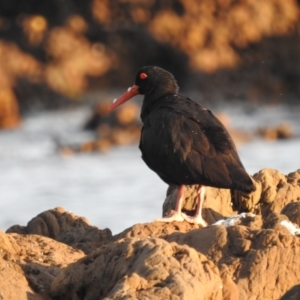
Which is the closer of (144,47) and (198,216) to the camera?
(198,216)

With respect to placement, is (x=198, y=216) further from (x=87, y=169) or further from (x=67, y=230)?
(x=87, y=169)

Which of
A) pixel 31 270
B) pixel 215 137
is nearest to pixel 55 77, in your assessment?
pixel 215 137

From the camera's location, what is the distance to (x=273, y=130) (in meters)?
21.2

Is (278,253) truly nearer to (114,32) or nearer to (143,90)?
(143,90)

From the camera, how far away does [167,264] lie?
5.00m

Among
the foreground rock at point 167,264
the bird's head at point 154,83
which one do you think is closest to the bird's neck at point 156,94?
the bird's head at point 154,83

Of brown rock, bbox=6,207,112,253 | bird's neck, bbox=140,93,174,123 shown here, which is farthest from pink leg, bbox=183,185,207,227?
bird's neck, bbox=140,93,174,123

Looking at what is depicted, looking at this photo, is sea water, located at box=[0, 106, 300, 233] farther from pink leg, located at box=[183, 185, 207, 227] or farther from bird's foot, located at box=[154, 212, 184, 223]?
bird's foot, located at box=[154, 212, 184, 223]

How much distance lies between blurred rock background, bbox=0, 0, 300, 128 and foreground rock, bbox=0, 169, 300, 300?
52.1 ft

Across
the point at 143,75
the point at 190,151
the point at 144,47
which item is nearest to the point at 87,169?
the point at 144,47

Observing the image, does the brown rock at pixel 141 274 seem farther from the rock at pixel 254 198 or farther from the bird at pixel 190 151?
the rock at pixel 254 198

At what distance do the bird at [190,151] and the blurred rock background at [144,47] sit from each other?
1431cm

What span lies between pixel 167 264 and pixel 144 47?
1811 cm

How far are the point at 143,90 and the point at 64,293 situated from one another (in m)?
3.91
